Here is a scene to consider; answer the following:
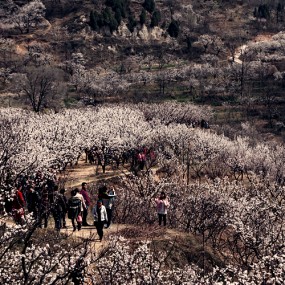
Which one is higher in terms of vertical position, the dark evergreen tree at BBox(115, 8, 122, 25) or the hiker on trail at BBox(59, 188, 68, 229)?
the dark evergreen tree at BBox(115, 8, 122, 25)

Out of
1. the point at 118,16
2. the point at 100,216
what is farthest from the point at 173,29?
the point at 100,216

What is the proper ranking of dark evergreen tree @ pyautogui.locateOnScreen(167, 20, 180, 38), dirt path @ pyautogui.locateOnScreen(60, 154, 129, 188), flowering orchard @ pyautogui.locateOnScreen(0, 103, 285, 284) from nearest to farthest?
flowering orchard @ pyautogui.locateOnScreen(0, 103, 285, 284), dirt path @ pyautogui.locateOnScreen(60, 154, 129, 188), dark evergreen tree @ pyautogui.locateOnScreen(167, 20, 180, 38)

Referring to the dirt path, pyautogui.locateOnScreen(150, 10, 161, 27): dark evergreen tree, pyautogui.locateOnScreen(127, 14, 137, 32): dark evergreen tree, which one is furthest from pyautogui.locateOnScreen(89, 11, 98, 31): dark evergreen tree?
the dirt path

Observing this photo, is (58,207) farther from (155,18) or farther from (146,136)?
(155,18)

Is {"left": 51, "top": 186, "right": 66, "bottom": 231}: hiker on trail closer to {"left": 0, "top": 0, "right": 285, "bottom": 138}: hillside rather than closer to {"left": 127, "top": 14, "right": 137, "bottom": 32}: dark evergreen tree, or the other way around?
{"left": 0, "top": 0, "right": 285, "bottom": 138}: hillside

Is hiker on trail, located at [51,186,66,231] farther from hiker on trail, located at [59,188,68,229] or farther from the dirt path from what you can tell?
the dirt path

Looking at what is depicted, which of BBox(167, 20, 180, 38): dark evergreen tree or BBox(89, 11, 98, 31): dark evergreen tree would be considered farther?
BBox(167, 20, 180, 38): dark evergreen tree

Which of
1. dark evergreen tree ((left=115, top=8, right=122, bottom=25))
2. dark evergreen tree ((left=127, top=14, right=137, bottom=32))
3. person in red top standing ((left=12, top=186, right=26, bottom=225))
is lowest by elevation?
person in red top standing ((left=12, top=186, right=26, bottom=225))

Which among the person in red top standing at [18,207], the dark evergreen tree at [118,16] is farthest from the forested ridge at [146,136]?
the dark evergreen tree at [118,16]

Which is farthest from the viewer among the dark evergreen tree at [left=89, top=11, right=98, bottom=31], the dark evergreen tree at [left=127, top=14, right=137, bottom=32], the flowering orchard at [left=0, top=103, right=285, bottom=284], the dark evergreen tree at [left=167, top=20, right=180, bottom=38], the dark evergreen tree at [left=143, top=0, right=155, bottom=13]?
the dark evergreen tree at [left=143, top=0, right=155, bottom=13]

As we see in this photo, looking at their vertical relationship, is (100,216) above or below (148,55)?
below
